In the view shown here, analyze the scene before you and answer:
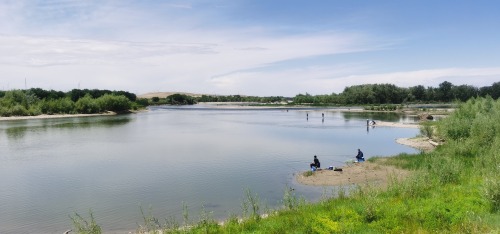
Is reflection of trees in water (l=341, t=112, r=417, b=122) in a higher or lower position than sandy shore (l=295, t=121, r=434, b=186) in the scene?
higher

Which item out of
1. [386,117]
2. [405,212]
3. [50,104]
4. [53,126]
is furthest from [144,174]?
[50,104]

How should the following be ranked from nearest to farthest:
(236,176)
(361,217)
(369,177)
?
(361,217) < (369,177) < (236,176)

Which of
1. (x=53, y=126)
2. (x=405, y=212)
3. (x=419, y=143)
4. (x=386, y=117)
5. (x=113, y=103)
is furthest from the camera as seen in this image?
(x=113, y=103)

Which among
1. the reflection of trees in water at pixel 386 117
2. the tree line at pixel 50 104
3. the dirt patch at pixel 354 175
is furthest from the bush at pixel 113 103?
the dirt patch at pixel 354 175

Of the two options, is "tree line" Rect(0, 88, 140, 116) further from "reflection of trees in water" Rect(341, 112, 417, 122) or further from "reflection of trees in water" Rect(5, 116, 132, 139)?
"reflection of trees in water" Rect(341, 112, 417, 122)

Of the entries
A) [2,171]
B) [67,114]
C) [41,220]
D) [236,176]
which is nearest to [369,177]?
[236,176]

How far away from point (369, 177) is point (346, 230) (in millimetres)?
19816

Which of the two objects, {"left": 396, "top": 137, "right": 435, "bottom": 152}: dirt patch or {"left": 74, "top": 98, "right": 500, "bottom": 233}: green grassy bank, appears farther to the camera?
{"left": 396, "top": 137, "right": 435, "bottom": 152}: dirt patch

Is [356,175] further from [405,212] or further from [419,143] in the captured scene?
[419,143]

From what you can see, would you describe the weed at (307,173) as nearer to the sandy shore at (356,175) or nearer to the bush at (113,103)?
the sandy shore at (356,175)

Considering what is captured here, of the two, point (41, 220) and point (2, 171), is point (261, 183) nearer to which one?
point (41, 220)

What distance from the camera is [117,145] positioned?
59.0 meters

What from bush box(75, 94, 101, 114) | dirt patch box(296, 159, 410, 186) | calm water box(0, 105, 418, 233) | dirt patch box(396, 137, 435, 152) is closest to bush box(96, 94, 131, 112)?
bush box(75, 94, 101, 114)

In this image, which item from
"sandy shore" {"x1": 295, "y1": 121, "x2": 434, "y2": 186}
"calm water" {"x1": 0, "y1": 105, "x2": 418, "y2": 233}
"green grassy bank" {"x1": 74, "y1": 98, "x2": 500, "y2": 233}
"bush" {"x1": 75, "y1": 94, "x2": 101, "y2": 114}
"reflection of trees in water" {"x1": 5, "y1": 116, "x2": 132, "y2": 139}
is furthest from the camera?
"bush" {"x1": 75, "y1": 94, "x2": 101, "y2": 114}
